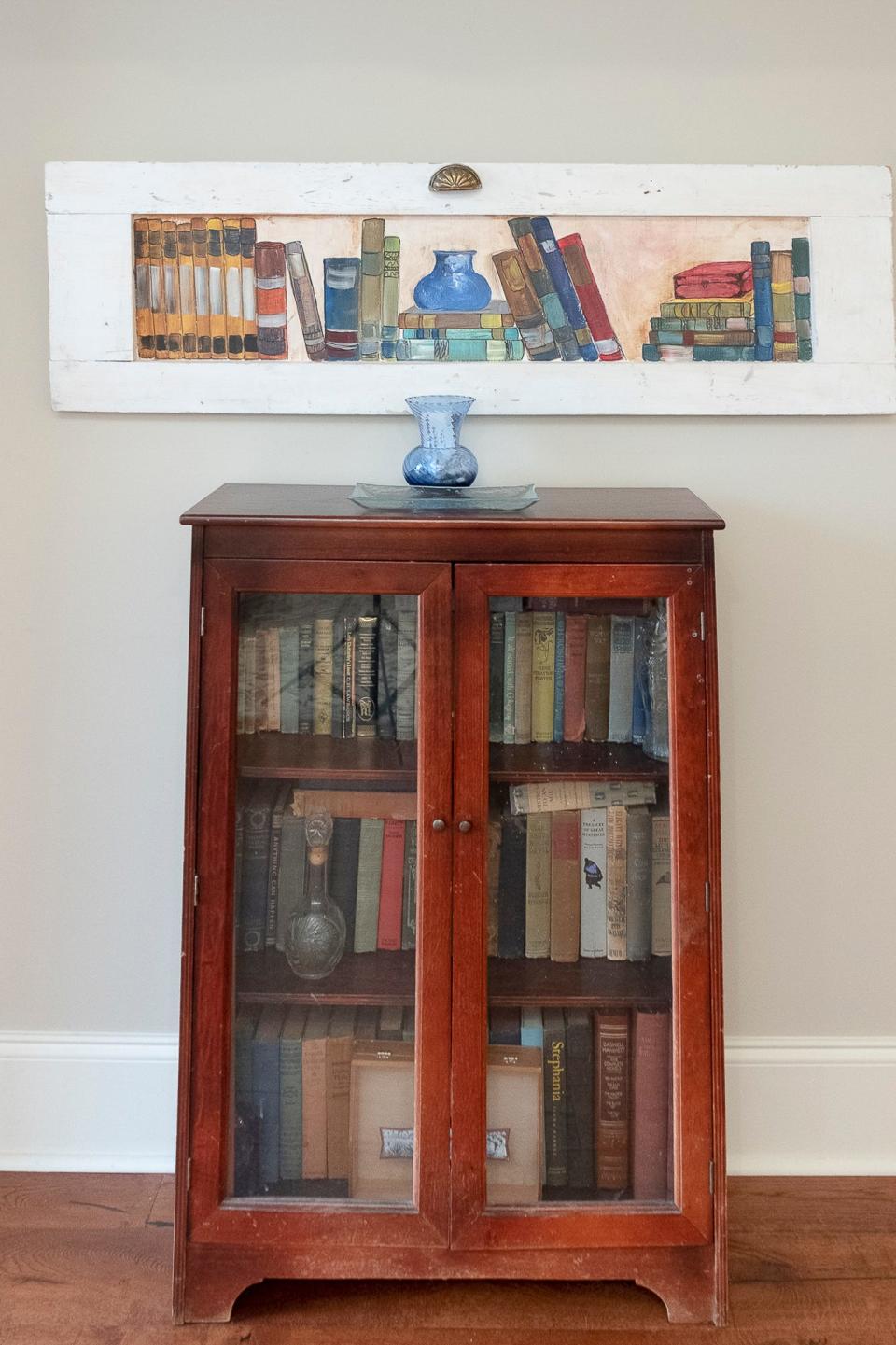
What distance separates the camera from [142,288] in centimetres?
200

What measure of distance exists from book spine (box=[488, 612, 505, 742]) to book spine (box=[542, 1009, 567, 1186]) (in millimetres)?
466

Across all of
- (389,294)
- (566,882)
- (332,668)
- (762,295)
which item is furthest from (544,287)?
(566,882)

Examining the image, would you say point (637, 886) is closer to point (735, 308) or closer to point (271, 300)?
point (735, 308)

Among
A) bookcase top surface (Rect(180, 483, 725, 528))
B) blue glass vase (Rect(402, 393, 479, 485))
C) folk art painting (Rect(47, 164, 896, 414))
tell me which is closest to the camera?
bookcase top surface (Rect(180, 483, 725, 528))

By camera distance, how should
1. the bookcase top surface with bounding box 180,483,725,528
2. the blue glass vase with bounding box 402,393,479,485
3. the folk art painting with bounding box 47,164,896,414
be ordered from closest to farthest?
the bookcase top surface with bounding box 180,483,725,528
the blue glass vase with bounding box 402,393,479,485
the folk art painting with bounding box 47,164,896,414

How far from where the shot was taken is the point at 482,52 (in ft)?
6.50

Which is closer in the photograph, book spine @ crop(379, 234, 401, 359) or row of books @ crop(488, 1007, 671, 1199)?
row of books @ crop(488, 1007, 671, 1199)

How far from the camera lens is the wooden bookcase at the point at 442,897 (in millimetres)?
1654

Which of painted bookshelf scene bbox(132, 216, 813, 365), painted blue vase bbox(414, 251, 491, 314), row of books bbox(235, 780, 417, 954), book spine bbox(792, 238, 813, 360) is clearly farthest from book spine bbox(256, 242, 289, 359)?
book spine bbox(792, 238, 813, 360)

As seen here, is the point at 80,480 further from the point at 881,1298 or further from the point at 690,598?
the point at 881,1298

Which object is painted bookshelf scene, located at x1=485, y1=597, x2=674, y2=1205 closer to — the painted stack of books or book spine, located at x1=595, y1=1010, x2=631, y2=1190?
book spine, located at x1=595, y1=1010, x2=631, y2=1190

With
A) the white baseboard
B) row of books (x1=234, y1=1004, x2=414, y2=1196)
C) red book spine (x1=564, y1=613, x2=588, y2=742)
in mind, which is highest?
red book spine (x1=564, y1=613, x2=588, y2=742)

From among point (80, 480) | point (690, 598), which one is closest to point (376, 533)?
point (690, 598)

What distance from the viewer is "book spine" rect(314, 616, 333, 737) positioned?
1684mm
